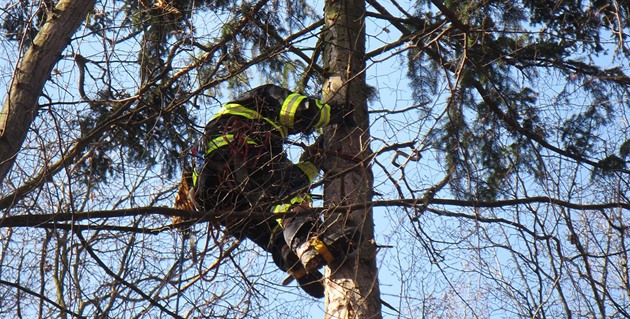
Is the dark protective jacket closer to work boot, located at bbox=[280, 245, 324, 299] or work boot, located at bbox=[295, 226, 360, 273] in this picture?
work boot, located at bbox=[280, 245, 324, 299]

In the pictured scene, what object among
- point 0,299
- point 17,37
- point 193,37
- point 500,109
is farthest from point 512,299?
point 17,37

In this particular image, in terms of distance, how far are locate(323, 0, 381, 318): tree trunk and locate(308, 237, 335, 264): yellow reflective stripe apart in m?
0.07

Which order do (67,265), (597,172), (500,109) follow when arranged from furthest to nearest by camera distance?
(500,109) → (597,172) → (67,265)

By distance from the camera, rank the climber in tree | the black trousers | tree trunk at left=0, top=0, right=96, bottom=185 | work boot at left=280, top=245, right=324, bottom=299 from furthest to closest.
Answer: work boot at left=280, top=245, right=324, bottom=299, the climber in tree, the black trousers, tree trunk at left=0, top=0, right=96, bottom=185

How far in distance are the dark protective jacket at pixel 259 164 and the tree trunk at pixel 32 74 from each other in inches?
34.7

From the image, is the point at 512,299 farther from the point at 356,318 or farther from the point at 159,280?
the point at 159,280

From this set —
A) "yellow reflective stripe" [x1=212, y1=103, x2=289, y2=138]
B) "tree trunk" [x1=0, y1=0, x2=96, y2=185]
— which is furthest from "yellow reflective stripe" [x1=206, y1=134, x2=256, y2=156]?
"tree trunk" [x1=0, y1=0, x2=96, y2=185]

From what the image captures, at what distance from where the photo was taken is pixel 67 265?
426 cm

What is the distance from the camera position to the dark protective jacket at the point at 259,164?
486 centimetres

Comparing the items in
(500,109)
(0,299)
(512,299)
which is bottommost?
(0,299)

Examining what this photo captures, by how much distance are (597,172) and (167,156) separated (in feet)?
9.05

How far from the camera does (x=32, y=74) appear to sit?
4.42 metres

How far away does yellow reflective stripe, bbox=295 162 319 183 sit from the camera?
519 cm

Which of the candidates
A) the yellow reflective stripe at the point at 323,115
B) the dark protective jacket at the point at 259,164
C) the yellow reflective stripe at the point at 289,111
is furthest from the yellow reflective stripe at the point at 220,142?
the yellow reflective stripe at the point at 323,115
